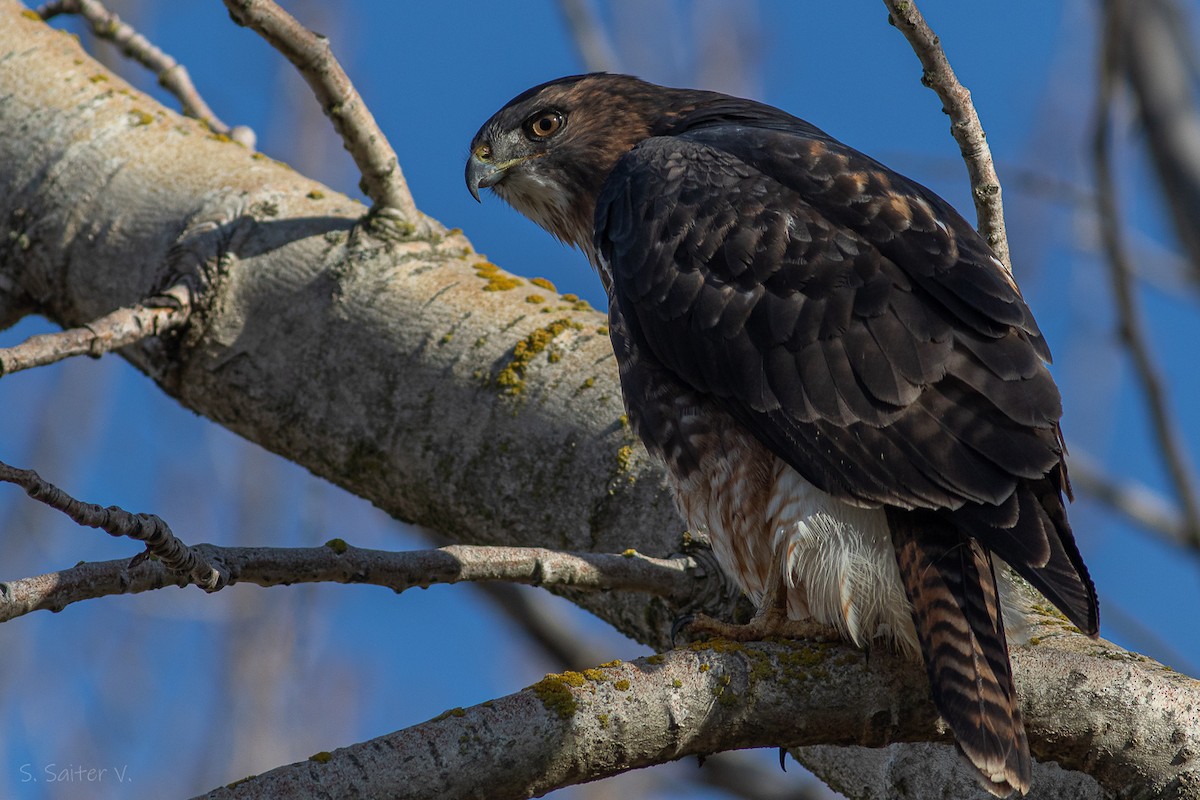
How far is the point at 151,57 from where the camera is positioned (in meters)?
4.88

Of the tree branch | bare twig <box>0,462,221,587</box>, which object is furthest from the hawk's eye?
bare twig <box>0,462,221,587</box>

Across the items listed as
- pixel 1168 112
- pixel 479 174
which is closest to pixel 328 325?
pixel 479 174

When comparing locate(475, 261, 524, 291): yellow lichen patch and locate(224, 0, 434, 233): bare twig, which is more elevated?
locate(224, 0, 434, 233): bare twig

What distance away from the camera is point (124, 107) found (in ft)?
15.6

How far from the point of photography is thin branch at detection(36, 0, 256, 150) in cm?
485

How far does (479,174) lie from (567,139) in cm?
→ 35

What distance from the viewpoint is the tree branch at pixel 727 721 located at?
2.17 meters

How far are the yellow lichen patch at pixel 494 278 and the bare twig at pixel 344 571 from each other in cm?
131

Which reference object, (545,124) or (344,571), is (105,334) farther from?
(545,124)

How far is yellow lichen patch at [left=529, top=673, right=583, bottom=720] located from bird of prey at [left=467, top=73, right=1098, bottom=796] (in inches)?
33.0

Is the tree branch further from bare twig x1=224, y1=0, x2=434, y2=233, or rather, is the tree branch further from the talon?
bare twig x1=224, y1=0, x2=434, y2=233

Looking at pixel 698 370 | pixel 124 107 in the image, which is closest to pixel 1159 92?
pixel 698 370

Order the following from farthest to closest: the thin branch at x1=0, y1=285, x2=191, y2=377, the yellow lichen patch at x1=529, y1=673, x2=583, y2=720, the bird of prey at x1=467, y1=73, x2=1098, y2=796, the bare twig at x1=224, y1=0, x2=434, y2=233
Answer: the bare twig at x1=224, y1=0, x2=434, y2=233 → the thin branch at x1=0, y1=285, x2=191, y2=377 → the bird of prey at x1=467, y1=73, x2=1098, y2=796 → the yellow lichen patch at x1=529, y1=673, x2=583, y2=720

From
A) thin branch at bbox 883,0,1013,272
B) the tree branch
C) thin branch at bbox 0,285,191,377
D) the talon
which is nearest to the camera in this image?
the tree branch
